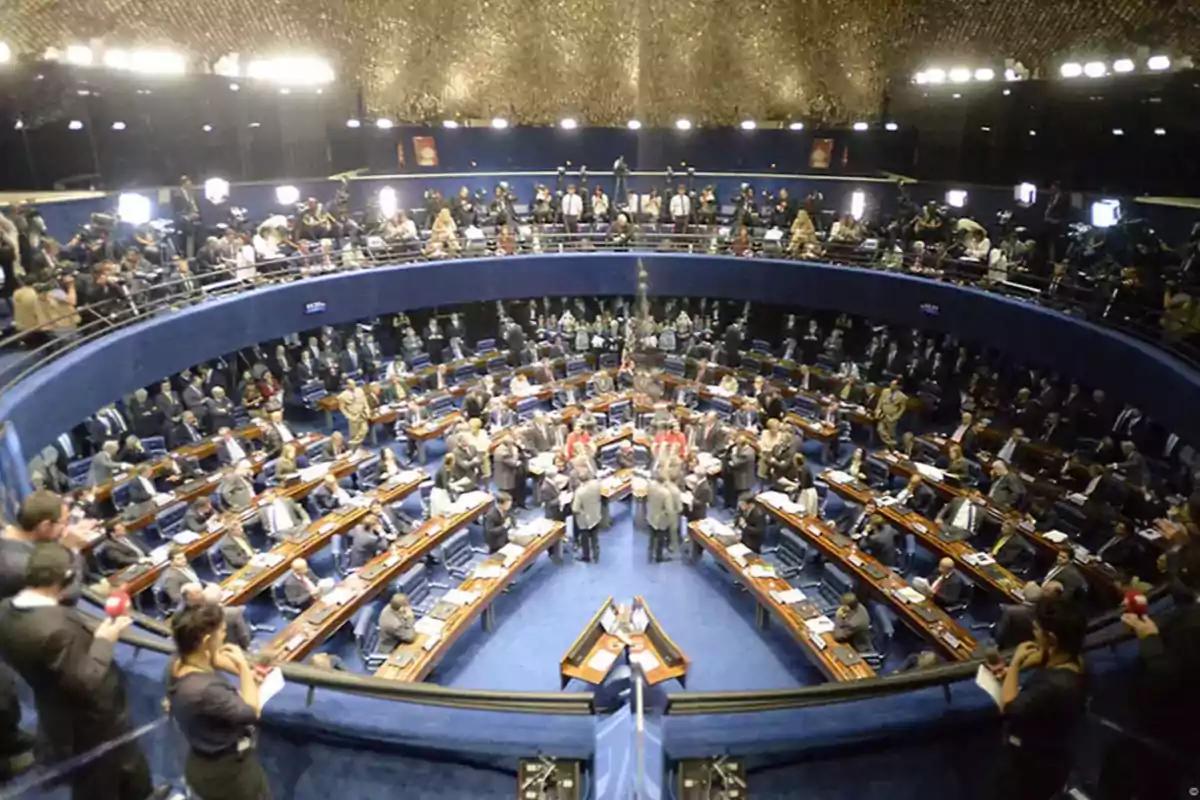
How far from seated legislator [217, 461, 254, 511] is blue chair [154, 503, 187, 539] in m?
0.61

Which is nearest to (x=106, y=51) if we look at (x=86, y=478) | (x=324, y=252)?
(x=324, y=252)

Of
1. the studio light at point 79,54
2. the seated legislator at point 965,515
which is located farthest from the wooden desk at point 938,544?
the studio light at point 79,54

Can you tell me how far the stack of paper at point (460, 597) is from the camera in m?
11.1

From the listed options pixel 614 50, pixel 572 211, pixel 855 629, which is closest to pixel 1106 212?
pixel 855 629

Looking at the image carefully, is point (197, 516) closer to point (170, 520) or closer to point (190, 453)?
point (170, 520)

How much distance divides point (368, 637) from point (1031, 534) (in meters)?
9.17

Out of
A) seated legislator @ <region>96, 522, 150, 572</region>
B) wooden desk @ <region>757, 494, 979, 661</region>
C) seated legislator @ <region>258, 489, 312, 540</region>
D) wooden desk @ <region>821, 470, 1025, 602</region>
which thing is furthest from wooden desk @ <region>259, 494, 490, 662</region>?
wooden desk @ <region>821, 470, 1025, 602</region>

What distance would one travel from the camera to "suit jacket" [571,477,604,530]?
1330cm

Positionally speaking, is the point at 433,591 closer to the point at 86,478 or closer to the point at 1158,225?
the point at 86,478

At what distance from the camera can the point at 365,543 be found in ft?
40.0

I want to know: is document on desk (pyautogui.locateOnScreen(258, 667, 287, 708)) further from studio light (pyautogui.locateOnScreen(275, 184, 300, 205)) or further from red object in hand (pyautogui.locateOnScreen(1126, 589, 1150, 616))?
studio light (pyautogui.locateOnScreen(275, 184, 300, 205))

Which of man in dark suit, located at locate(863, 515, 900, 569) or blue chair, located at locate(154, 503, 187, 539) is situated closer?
man in dark suit, located at locate(863, 515, 900, 569)

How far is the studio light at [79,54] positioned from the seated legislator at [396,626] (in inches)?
723

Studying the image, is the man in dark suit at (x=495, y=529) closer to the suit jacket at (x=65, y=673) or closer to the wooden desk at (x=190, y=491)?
the wooden desk at (x=190, y=491)
